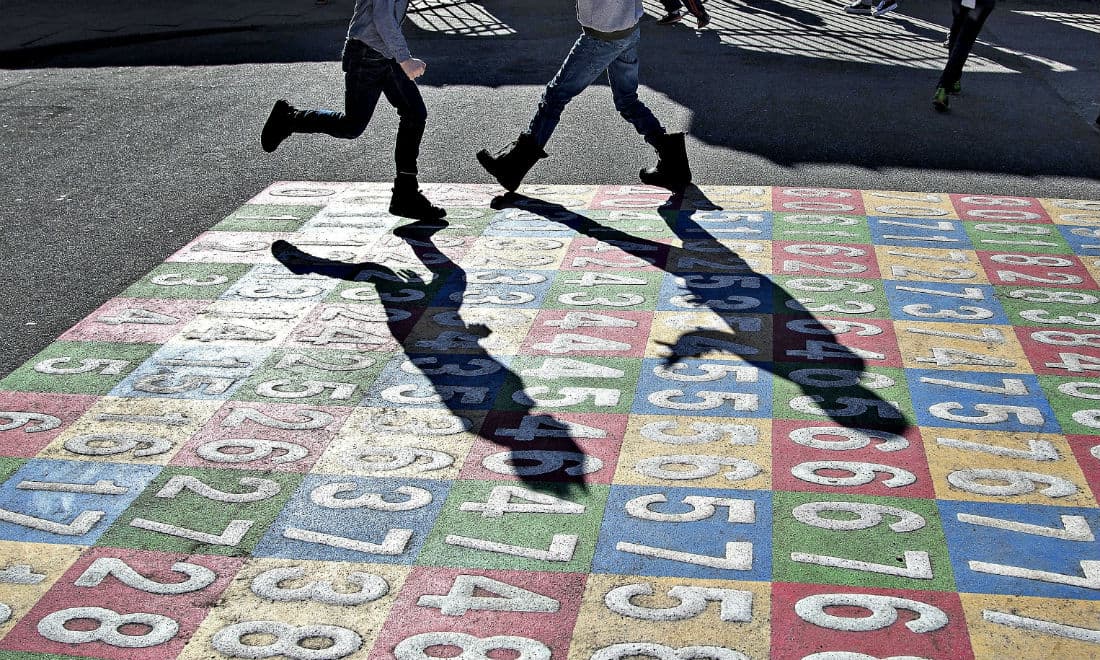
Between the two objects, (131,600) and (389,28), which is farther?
(389,28)

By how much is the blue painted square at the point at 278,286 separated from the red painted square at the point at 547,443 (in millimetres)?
1847

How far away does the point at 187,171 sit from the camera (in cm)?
907


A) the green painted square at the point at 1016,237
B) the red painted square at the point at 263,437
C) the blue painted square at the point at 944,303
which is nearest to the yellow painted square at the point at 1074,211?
the green painted square at the point at 1016,237

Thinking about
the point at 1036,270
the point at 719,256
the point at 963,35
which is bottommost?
the point at 719,256

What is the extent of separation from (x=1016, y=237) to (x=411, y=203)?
370 centimetres

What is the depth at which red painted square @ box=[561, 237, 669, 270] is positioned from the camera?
6773mm

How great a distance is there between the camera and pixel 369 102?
7473 mm

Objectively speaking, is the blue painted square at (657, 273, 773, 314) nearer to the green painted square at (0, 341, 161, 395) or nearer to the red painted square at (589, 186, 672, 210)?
the red painted square at (589, 186, 672, 210)

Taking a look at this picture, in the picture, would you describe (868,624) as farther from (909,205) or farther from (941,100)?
(941,100)

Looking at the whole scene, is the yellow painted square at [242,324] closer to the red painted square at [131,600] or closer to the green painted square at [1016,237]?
the red painted square at [131,600]

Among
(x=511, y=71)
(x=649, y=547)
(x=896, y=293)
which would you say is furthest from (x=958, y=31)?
(x=649, y=547)

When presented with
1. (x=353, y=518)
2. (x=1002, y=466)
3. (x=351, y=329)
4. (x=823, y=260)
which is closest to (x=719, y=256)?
(x=823, y=260)

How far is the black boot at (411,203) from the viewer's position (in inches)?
301

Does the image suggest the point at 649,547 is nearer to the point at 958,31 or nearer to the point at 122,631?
the point at 122,631
